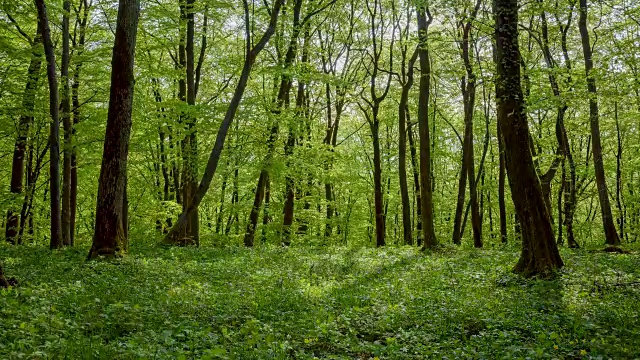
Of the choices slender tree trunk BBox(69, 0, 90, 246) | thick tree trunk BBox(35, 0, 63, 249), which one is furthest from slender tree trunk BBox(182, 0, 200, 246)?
thick tree trunk BBox(35, 0, 63, 249)

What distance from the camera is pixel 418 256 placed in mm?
16828

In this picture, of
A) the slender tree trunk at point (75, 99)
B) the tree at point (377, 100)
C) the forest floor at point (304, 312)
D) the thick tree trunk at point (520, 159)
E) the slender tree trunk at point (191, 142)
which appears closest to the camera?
the forest floor at point (304, 312)

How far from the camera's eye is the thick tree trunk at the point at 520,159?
10.8 meters

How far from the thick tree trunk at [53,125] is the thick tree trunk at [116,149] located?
402 cm

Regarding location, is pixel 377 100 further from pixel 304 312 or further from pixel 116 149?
pixel 304 312

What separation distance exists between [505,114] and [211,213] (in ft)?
114

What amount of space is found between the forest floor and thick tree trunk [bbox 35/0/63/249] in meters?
2.82

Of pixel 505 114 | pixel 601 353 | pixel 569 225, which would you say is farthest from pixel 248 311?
pixel 569 225

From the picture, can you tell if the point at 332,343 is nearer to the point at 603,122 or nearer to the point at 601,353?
the point at 601,353

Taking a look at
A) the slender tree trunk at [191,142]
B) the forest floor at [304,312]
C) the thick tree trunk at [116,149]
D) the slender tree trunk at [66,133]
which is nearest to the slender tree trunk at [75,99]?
the slender tree trunk at [66,133]

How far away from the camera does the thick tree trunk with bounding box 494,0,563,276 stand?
10781 mm

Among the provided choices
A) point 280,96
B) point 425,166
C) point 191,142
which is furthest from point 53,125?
point 425,166

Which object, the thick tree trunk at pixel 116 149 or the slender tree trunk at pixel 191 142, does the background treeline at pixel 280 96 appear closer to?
the slender tree trunk at pixel 191 142

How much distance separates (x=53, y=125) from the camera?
14438 millimetres
